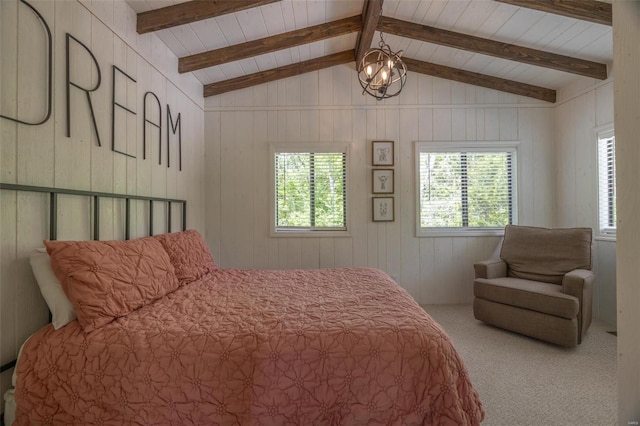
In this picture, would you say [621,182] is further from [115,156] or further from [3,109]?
[115,156]

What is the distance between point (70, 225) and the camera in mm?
1664

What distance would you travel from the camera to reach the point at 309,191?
11.7ft

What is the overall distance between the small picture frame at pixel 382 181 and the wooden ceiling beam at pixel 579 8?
187cm

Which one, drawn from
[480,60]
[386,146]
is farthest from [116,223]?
[480,60]

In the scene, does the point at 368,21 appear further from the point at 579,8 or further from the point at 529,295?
the point at 529,295

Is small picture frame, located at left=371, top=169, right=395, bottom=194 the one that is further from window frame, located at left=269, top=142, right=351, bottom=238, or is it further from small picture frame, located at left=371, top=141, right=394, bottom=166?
window frame, located at left=269, top=142, right=351, bottom=238

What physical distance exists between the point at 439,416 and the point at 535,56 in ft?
11.2

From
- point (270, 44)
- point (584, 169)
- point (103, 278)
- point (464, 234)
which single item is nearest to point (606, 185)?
point (584, 169)

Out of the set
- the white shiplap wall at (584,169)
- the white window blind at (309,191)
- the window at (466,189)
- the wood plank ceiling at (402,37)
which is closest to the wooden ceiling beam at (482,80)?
the wood plank ceiling at (402,37)

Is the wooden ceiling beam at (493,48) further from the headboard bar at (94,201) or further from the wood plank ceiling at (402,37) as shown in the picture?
the headboard bar at (94,201)

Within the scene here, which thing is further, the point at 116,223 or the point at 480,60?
the point at 480,60

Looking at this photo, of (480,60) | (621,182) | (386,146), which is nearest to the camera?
(621,182)

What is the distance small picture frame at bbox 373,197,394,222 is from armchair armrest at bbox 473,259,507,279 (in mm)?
1083

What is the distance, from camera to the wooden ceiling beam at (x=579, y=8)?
7.04 feet
